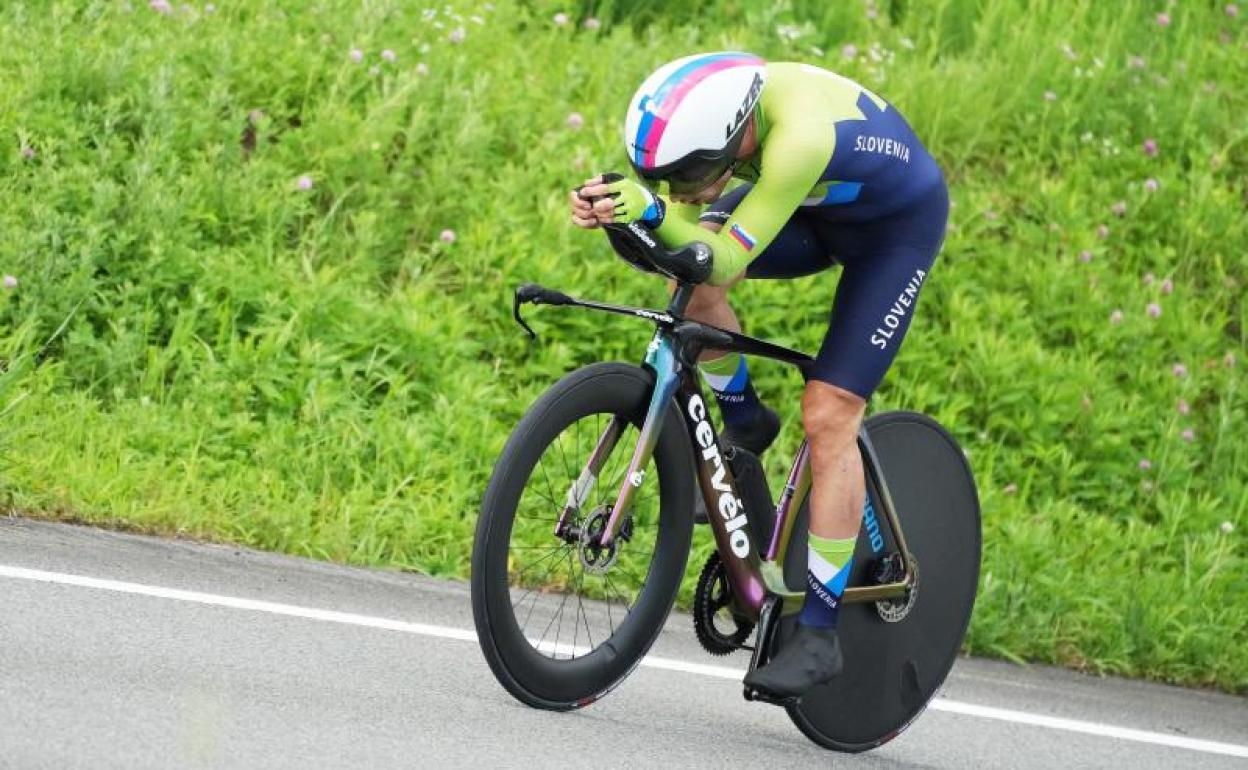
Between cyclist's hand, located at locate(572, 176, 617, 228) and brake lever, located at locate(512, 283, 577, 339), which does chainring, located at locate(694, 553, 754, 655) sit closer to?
brake lever, located at locate(512, 283, 577, 339)

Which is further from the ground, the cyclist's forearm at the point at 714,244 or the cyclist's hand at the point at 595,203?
the cyclist's hand at the point at 595,203

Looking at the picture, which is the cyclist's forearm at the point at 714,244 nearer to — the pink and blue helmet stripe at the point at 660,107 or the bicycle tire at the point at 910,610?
the pink and blue helmet stripe at the point at 660,107

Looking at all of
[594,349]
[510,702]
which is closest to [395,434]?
[594,349]

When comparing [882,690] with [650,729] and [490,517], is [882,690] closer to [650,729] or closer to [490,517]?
[650,729]

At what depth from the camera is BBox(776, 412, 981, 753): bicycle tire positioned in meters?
5.46

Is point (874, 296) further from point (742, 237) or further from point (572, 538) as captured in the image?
point (572, 538)

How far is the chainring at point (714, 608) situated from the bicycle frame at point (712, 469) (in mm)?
43

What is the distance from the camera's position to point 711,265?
4598mm

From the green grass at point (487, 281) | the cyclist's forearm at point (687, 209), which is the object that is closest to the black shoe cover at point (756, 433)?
the cyclist's forearm at point (687, 209)

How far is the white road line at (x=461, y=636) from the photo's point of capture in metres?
5.64

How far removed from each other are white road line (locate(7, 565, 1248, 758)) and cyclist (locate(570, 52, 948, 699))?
93 cm

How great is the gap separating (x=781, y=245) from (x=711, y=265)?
0.78 metres

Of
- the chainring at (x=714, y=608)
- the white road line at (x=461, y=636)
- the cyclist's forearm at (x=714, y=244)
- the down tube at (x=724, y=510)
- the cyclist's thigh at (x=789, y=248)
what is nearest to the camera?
the cyclist's forearm at (x=714, y=244)

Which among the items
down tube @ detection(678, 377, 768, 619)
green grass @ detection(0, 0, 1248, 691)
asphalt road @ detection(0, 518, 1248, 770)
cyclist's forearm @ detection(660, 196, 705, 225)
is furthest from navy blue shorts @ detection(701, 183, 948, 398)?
green grass @ detection(0, 0, 1248, 691)
